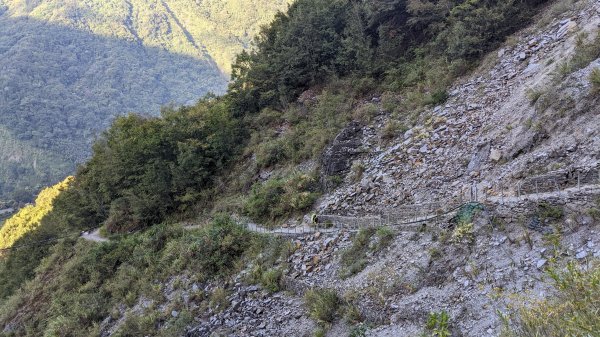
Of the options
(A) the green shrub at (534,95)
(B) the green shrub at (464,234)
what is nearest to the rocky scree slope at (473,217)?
(B) the green shrub at (464,234)

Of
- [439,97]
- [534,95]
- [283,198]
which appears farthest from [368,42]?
[534,95]

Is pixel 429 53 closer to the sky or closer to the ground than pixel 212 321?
closer to the sky

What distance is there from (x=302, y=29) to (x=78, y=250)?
69.7 ft

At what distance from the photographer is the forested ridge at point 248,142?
1683 cm

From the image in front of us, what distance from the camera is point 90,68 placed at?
167625mm

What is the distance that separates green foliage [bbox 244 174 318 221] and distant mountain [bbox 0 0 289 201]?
12010 centimetres

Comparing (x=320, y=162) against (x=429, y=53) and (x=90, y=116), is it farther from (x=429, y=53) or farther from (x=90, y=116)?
(x=90, y=116)

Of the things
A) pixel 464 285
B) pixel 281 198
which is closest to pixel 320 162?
pixel 281 198

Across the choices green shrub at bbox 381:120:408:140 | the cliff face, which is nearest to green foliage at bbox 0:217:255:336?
the cliff face

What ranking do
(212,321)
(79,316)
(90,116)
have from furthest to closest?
(90,116)
(79,316)
(212,321)

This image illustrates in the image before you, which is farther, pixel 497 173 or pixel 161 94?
pixel 161 94

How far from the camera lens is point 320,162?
17.8m

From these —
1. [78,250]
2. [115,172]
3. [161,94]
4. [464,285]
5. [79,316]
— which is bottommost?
[464,285]

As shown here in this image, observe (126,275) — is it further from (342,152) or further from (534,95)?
(534,95)
